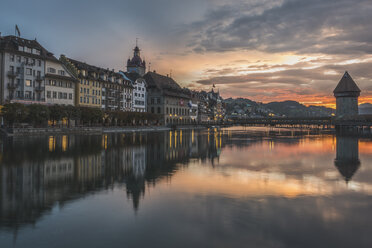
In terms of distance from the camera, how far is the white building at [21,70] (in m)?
66.8

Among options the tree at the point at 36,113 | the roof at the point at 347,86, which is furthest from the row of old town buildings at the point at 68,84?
the roof at the point at 347,86

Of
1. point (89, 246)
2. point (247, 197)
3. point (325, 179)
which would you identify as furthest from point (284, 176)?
point (89, 246)

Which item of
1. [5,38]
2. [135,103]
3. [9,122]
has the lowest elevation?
[9,122]

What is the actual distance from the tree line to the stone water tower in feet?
327

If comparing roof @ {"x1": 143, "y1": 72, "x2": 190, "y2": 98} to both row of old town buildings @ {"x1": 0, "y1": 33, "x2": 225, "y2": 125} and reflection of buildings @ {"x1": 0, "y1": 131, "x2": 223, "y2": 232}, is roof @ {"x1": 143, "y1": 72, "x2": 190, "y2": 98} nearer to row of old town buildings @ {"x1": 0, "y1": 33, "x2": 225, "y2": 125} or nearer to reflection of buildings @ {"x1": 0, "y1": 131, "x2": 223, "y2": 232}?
row of old town buildings @ {"x1": 0, "y1": 33, "x2": 225, "y2": 125}

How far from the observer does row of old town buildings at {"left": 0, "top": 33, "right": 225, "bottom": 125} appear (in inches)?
2689

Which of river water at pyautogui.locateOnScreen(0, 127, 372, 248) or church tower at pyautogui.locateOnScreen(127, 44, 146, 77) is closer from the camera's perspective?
river water at pyautogui.locateOnScreen(0, 127, 372, 248)

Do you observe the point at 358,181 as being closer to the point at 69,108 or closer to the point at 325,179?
the point at 325,179

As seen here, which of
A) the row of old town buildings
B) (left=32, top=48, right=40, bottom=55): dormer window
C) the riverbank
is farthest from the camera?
(left=32, top=48, right=40, bottom=55): dormer window

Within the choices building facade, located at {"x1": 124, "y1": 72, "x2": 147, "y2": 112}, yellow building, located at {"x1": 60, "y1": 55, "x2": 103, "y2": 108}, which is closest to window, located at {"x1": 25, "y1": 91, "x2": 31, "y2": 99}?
yellow building, located at {"x1": 60, "y1": 55, "x2": 103, "y2": 108}

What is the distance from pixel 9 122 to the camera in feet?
204

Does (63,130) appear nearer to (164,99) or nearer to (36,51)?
(36,51)

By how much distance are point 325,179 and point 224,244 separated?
13826 millimetres

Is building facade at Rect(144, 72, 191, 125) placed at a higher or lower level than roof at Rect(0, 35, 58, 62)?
lower
